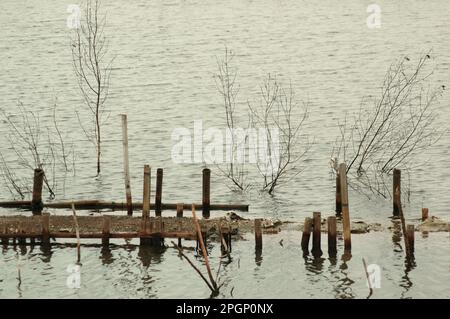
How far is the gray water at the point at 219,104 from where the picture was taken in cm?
2536

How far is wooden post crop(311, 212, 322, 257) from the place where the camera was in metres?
25.6

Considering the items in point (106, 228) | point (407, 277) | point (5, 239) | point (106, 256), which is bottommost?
point (407, 277)

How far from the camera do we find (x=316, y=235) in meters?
26.1

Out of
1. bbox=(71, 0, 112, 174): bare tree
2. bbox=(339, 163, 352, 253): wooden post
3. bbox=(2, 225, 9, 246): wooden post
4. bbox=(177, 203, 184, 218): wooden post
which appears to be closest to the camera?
bbox=(339, 163, 352, 253): wooden post

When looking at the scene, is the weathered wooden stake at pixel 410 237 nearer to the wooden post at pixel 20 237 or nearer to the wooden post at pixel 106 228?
the wooden post at pixel 106 228

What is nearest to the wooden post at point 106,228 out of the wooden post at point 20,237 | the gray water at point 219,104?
the gray water at point 219,104

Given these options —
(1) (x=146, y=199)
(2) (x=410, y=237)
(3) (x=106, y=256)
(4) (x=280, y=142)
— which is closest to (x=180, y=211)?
(1) (x=146, y=199)

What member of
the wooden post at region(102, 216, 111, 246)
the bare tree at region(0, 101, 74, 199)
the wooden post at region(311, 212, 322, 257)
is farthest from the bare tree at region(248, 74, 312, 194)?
the wooden post at region(102, 216, 111, 246)

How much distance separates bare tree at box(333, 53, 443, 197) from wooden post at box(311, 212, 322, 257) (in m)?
9.05

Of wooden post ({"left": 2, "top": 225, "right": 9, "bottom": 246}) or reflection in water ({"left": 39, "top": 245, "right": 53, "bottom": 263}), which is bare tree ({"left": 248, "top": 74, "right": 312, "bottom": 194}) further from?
wooden post ({"left": 2, "top": 225, "right": 9, "bottom": 246})

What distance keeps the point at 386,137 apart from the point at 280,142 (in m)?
4.91

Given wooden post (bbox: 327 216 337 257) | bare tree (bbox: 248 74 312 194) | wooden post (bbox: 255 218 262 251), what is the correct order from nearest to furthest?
wooden post (bbox: 327 216 337 257), wooden post (bbox: 255 218 262 251), bare tree (bbox: 248 74 312 194)

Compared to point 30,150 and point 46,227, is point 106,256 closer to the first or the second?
point 46,227

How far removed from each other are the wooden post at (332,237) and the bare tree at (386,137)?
9.17 meters
